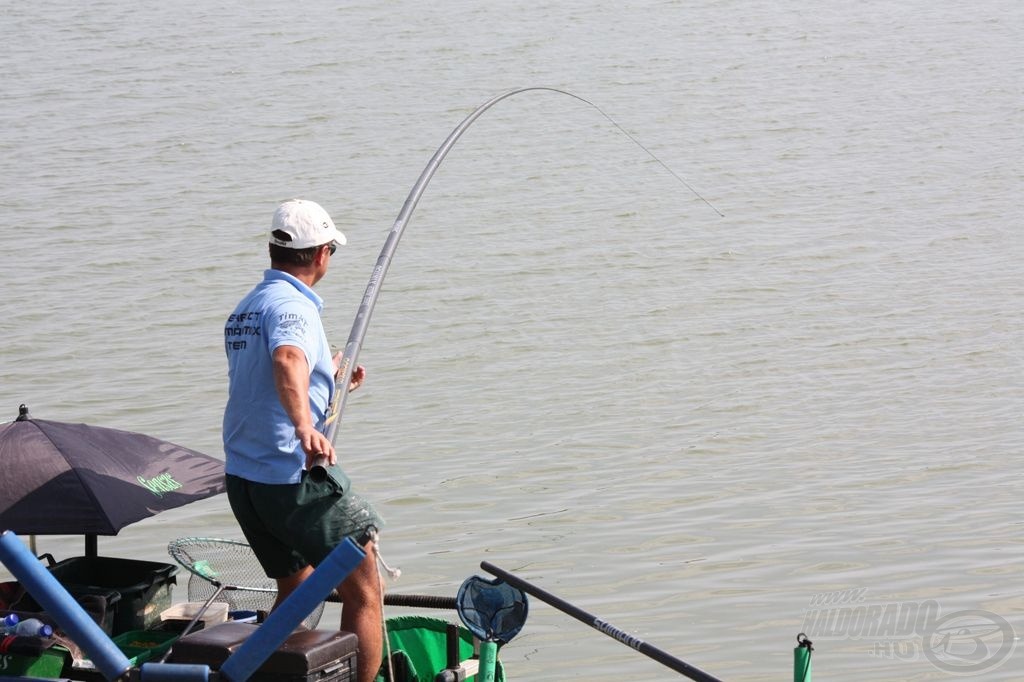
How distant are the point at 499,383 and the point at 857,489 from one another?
2565mm

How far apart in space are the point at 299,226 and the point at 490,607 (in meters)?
0.95

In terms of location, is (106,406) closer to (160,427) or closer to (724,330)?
(160,427)

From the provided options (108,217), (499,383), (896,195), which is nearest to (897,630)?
(499,383)

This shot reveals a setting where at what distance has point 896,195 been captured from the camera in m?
13.3

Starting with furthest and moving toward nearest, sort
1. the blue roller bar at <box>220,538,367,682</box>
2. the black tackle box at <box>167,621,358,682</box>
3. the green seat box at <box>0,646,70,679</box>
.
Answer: the green seat box at <box>0,646,70,679</box>, the black tackle box at <box>167,621,358,682</box>, the blue roller bar at <box>220,538,367,682</box>

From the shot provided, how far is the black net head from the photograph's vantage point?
3.26 meters

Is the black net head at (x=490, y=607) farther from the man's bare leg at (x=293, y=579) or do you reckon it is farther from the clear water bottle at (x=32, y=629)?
the clear water bottle at (x=32, y=629)

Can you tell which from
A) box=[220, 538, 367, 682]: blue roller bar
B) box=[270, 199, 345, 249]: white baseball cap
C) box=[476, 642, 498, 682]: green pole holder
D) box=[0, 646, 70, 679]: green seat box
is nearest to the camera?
box=[220, 538, 367, 682]: blue roller bar

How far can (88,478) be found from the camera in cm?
405

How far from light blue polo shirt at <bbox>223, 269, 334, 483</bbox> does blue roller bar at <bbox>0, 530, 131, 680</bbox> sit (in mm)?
835

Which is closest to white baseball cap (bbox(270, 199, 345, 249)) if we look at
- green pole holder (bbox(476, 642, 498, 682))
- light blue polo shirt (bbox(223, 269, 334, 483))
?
light blue polo shirt (bbox(223, 269, 334, 483))

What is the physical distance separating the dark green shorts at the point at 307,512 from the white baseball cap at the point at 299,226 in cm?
53

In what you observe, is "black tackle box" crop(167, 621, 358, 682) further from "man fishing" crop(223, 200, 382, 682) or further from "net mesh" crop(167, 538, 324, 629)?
"net mesh" crop(167, 538, 324, 629)

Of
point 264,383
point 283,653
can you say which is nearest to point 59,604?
point 283,653
